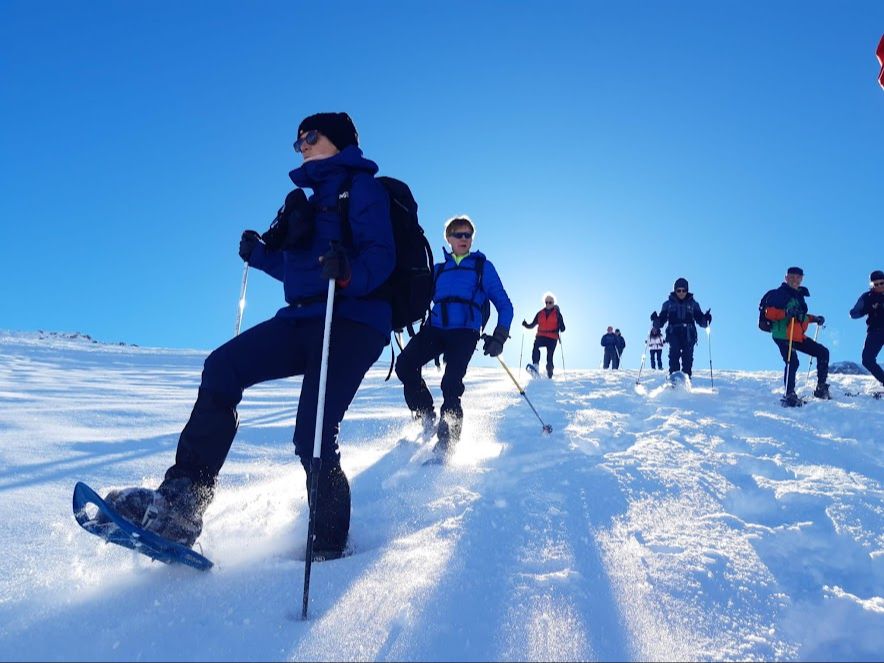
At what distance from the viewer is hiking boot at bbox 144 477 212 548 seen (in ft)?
7.32

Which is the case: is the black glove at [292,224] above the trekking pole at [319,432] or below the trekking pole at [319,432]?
above

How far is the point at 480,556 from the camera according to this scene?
2396 mm

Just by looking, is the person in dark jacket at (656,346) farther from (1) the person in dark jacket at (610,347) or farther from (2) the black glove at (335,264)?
(2) the black glove at (335,264)

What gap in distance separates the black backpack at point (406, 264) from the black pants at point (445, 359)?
2399 mm

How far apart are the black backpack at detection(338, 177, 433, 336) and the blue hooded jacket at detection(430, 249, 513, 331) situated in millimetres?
2533

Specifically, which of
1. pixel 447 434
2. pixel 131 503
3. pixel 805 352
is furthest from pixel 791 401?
pixel 131 503

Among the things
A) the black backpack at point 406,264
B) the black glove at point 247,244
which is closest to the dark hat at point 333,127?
the black backpack at point 406,264

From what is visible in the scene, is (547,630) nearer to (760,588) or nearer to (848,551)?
(760,588)

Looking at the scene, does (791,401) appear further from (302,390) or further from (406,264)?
(302,390)

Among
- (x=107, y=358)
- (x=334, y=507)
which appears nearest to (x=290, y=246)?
(x=334, y=507)

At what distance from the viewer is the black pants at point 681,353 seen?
38.0ft

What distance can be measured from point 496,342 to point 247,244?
2.94m

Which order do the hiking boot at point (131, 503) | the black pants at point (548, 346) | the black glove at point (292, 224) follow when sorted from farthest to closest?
the black pants at point (548, 346), the black glove at point (292, 224), the hiking boot at point (131, 503)

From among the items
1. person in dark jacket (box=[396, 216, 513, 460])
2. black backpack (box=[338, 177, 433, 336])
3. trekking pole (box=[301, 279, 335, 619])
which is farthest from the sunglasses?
person in dark jacket (box=[396, 216, 513, 460])
